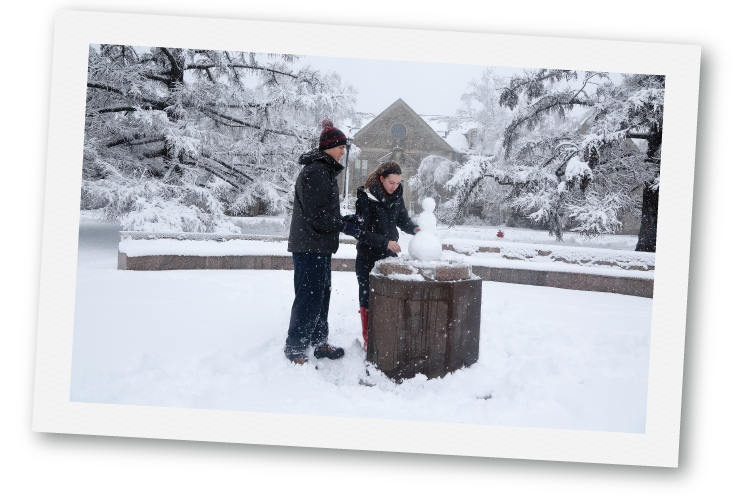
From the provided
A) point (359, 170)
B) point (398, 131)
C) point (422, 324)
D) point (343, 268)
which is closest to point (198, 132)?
point (359, 170)

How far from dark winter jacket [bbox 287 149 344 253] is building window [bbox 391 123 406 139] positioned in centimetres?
582

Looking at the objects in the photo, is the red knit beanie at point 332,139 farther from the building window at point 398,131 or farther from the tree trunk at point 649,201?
the building window at point 398,131

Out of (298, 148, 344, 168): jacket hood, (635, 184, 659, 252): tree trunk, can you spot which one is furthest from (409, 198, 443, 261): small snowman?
(635, 184, 659, 252): tree trunk

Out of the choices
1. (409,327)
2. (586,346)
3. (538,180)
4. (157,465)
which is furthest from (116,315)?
(538,180)

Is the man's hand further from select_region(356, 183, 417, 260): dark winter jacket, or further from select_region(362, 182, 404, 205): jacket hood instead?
select_region(362, 182, 404, 205): jacket hood

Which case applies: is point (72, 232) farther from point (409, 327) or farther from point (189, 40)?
point (409, 327)

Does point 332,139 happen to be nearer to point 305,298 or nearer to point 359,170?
point 305,298

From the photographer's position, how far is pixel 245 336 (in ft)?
10.2

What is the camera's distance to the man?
2.54 metres

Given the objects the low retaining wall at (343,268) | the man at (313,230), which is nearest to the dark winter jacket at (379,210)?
the man at (313,230)

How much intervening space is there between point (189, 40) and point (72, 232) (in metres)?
1.33

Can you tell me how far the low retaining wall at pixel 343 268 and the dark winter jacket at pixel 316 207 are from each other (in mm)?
3405

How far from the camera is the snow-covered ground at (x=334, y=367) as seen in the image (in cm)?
228

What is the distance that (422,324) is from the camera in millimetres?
2393
